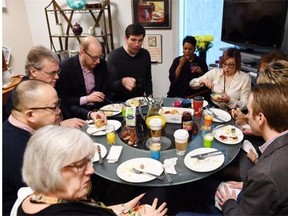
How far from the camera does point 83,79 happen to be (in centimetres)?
236

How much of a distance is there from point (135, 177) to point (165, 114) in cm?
66

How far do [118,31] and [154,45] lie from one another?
1.89 feet

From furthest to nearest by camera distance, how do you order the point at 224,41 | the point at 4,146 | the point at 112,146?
the point at 224,41
the point at 112,146
the point at 4,146

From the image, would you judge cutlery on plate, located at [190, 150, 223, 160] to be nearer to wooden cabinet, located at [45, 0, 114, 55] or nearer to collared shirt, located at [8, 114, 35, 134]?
collared shirt, located at [8, 114, 35, 134]

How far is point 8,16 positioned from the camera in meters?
3.44

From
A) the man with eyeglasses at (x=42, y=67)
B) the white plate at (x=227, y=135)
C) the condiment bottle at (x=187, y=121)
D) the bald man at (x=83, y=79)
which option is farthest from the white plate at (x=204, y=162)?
the bald man at (x=83, y=79)

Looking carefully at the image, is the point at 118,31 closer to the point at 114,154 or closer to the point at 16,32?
the point at 16,32

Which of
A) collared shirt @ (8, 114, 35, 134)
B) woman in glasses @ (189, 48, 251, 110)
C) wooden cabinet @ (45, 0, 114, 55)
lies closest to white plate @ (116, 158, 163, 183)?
collared shirt @ (8, 114, 35, 134)

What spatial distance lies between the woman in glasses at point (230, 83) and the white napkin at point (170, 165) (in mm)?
985

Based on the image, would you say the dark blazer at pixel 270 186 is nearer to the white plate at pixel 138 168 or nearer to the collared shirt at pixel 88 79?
the white plate at pixel 138 168

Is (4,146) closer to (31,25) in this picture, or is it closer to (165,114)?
(165,114)

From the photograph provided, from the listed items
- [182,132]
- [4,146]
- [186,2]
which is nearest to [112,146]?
[182,132]

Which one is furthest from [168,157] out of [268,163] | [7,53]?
[7,53]

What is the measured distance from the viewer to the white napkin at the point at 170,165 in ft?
4.32
